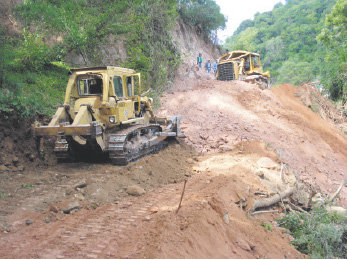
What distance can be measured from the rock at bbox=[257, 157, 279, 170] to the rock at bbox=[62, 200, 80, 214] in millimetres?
4962

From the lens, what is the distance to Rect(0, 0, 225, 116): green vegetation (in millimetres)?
9156

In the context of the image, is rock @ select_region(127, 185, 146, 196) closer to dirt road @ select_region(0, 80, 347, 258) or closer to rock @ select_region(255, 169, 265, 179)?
dirt road @ select_region(0, 80, 347, 258)

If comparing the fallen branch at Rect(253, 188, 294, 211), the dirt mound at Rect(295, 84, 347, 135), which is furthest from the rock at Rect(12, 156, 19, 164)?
the dirt mound at Rect(295, 84, 347, 135)

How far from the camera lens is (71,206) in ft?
15.4

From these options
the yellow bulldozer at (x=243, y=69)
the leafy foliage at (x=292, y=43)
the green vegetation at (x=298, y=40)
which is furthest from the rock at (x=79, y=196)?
the leafy foliage at (x=292, y=43)

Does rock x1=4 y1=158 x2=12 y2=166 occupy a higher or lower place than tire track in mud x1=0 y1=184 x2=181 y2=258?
higher

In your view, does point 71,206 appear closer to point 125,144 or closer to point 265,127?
point 125,144

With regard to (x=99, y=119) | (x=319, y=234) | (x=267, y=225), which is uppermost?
(x=99, y=119)

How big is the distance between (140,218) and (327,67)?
68.9ft

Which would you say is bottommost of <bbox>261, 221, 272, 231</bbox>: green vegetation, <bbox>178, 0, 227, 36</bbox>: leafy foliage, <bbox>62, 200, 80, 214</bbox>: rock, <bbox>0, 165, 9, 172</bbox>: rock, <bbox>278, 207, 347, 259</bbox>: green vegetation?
<bbox>278, 207, 347, 259</bbox>: green vegetation

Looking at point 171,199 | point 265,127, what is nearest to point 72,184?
point 171,199

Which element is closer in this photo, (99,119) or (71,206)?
(71,206)

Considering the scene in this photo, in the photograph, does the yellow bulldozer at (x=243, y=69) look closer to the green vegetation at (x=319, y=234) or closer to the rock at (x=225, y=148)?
the rock at (x=225, y=148)

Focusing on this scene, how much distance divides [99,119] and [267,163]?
4.81 metres
